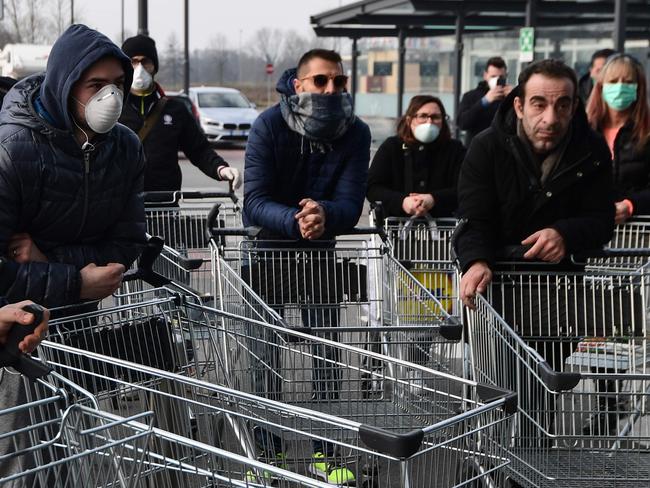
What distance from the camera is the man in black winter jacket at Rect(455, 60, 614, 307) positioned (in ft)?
15.3

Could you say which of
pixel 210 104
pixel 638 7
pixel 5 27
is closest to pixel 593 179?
pixel 638 7

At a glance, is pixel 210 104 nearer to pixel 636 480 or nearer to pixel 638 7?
pixel 638 7

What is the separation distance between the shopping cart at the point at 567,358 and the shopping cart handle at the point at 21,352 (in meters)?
1.72

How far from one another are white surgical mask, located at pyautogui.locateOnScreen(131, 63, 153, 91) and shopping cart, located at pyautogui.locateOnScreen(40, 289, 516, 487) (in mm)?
3205

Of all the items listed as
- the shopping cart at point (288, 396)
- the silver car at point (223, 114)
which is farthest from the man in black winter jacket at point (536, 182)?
the silver car at point (223, 114)

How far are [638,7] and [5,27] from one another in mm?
54168

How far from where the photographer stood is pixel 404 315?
5.33 metres

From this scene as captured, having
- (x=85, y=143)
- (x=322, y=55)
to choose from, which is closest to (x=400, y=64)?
(x=322, y=55)

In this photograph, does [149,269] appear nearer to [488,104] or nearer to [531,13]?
[488,104]

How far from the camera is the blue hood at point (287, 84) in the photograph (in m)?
5.74

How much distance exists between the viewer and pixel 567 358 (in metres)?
4.85

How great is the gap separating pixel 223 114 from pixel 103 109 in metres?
28.5

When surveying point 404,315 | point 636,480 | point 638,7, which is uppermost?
point 638,7

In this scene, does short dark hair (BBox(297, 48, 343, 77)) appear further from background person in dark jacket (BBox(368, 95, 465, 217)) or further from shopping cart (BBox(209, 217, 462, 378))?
background person in dark jacket (BBox(368, 95, 465, 217))
